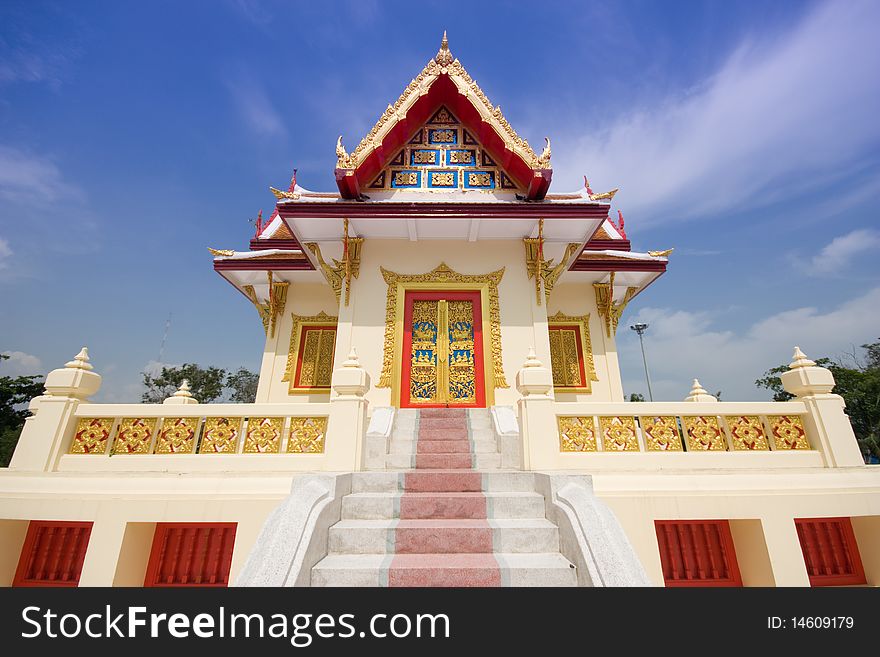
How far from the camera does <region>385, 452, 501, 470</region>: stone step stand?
15.3 feet

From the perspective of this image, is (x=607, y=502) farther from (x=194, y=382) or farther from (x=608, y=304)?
(x=194, y=382)

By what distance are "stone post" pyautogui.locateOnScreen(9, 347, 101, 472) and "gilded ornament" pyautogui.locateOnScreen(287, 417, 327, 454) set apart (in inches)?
91.2

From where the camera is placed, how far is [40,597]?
2072 mm

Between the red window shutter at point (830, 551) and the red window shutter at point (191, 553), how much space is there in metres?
5.64

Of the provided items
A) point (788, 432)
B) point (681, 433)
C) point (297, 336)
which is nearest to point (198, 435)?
point (297, 336)

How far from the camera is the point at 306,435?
424 cm

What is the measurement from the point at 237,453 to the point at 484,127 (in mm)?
7231

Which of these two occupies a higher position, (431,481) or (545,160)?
(545,160)

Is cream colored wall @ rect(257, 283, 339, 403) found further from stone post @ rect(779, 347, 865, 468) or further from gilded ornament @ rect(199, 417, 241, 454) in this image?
stone post @ rect(779, 347, 865, 468)

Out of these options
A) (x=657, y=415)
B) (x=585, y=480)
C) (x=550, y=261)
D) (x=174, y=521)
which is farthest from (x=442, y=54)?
(x=174, y=521)

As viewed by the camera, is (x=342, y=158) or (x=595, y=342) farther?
(x=595, y=342)

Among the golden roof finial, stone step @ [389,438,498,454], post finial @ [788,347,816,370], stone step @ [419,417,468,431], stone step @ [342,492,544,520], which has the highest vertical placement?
the golden roof finial

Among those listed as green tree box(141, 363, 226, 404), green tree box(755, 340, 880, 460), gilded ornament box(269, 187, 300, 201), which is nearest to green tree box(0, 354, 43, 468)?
green tree box(141, 363, 226, 404)

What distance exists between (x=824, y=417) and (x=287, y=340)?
30.2 feet
